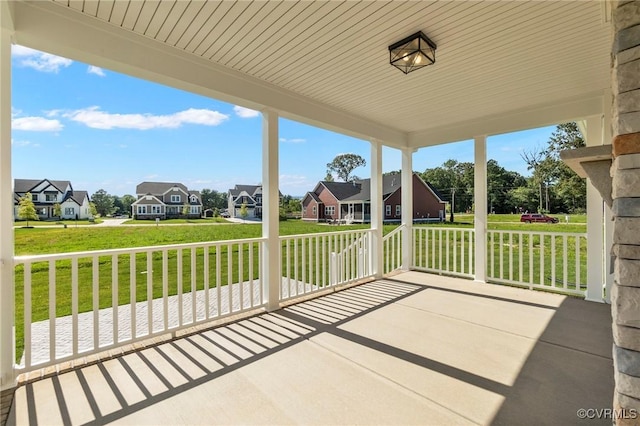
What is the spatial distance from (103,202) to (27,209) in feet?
2.30

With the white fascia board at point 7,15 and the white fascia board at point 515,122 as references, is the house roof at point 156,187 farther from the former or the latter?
the white fascia board at point 515,122

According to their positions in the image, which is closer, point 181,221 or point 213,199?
point 181,221

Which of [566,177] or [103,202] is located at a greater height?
[566,177]

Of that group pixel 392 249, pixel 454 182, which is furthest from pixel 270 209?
pixel 454 182

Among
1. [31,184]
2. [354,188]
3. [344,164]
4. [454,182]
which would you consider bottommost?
[31,184]

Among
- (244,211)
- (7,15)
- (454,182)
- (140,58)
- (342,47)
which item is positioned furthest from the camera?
(454,182)

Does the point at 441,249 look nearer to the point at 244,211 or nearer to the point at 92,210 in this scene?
the point at 244,211

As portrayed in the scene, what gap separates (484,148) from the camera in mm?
4637

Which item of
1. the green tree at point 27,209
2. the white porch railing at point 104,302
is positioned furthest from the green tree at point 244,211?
the green tree at point 27,209

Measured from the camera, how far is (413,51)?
248 cm

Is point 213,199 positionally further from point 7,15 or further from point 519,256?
point 519,256

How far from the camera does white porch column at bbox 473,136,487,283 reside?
4.64 meters

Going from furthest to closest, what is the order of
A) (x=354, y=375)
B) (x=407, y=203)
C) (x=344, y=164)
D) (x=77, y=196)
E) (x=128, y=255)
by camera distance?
(x=344, y=164)
(x=407, y=203)
(x=128, y=255)
(x=77, y=196)
(x=354, y=375)

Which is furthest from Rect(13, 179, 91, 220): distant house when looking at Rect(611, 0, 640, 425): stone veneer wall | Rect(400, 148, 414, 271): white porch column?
Rect(400, 148, 414, 271): white porch column
